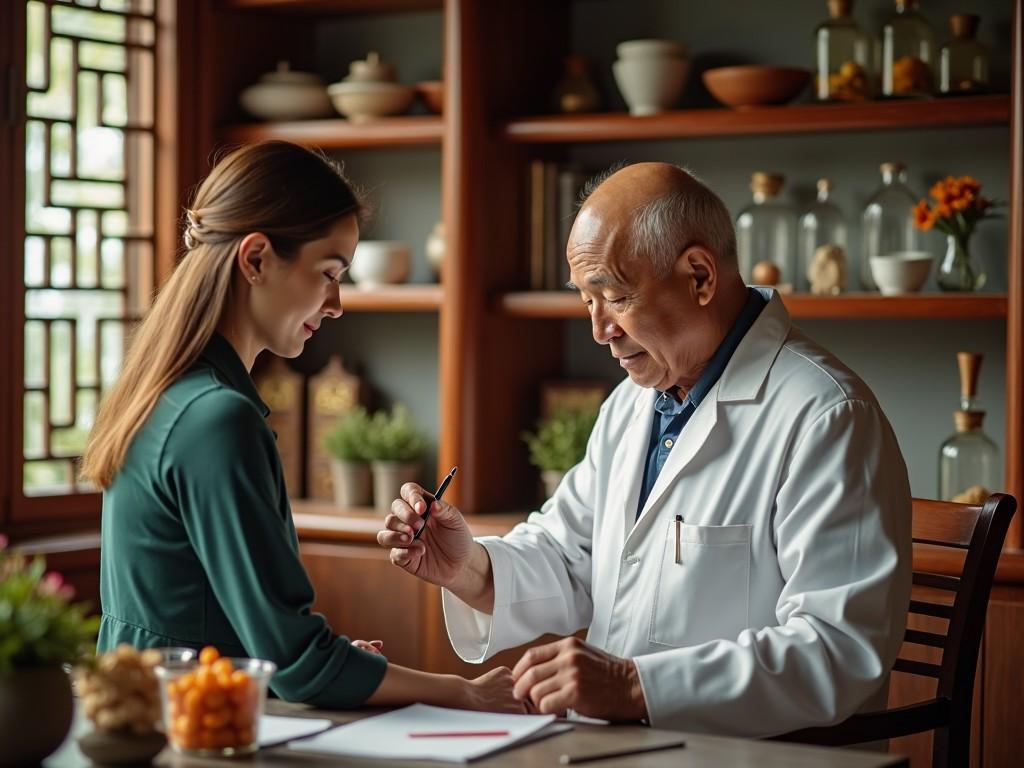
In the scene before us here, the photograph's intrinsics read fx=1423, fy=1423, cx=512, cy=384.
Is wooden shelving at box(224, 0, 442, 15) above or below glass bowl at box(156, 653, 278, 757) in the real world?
above

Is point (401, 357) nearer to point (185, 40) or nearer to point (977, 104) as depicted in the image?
point (185, 40)

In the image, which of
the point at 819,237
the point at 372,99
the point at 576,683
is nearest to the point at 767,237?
the point at 819,237

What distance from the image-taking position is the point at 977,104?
126 inches

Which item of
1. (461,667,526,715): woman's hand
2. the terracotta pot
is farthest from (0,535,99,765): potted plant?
(461,667,526,715): woman's hand

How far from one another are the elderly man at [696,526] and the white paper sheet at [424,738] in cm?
15

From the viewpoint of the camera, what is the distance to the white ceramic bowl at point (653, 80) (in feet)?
11.7

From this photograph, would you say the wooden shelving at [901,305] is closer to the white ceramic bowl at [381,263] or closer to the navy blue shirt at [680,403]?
the white ceramic bowl at [381,263]

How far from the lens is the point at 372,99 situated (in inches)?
153

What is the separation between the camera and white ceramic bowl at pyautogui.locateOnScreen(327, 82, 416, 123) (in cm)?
388

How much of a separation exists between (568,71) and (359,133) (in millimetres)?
592

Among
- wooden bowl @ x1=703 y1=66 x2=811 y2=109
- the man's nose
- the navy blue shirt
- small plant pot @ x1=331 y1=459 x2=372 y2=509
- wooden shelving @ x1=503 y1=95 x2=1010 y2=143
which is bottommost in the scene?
small plant pot @ x1=331 y1=459 x2=372 y2=509

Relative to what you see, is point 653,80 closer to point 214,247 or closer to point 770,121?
point 770,121

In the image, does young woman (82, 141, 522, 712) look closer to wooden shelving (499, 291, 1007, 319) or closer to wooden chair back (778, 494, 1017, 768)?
wooden chair back (778, 494, 1017, 768)

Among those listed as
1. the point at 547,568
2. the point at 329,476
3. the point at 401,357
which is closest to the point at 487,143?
the point at 401,357
